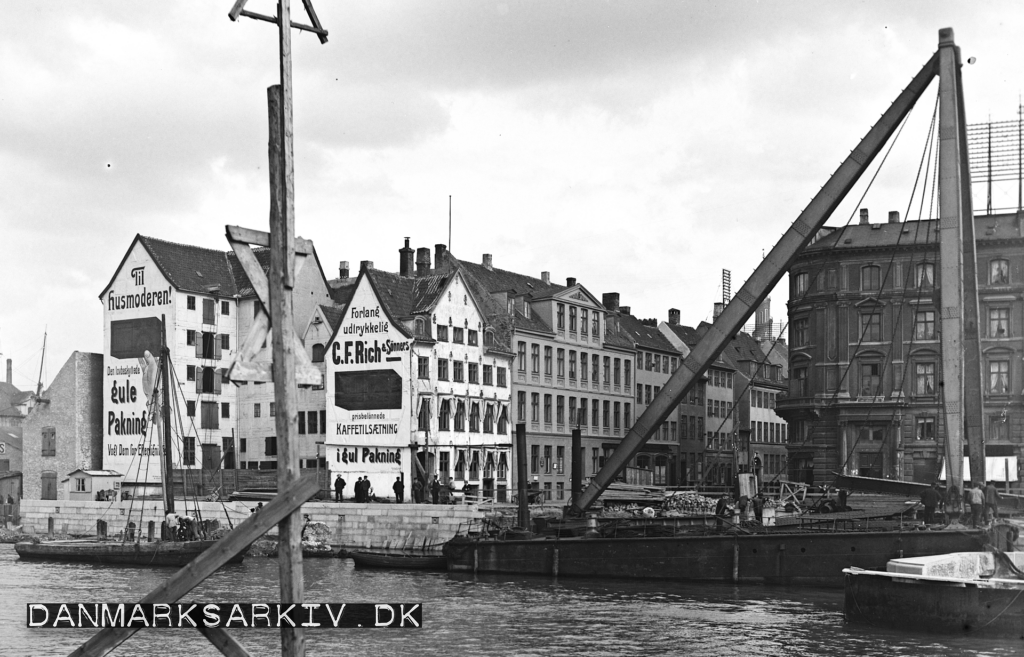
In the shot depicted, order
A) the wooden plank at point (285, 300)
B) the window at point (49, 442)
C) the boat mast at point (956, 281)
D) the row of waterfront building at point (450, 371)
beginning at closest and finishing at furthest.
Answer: the wooden plank at point (285, 300), the boat mast at point (956, 281), the row of waterfront building at point (450, 371), the window at point (49, 442)

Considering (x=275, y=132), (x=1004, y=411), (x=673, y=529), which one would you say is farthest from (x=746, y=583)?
(x=1004, y=411)

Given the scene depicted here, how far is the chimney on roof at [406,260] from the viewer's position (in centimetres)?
7800

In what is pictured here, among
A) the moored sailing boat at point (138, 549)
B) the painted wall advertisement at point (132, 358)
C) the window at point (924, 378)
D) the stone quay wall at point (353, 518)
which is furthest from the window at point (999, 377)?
the painted wall advertisement at point (132, 358)

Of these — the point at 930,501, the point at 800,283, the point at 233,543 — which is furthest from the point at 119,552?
the point at 800,283

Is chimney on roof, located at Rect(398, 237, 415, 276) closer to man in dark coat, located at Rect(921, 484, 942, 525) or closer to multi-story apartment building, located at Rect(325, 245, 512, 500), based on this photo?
multi-story apartment building, located at Rect(325, 245, 512, 500)

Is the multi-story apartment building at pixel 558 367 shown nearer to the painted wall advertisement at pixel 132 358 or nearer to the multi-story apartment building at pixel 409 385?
the multi-story apartment building at pixel 409 385

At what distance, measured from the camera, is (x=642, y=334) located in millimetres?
99500

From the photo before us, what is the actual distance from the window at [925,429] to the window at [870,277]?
861 cm

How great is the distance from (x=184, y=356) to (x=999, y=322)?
48.2 m

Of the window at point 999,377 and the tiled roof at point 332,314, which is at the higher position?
the tiled roof at point 332,314

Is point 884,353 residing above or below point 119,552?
above

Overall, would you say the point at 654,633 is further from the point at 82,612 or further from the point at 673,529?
the point at 82,612

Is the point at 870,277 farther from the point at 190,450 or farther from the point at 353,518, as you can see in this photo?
the point at 190,450

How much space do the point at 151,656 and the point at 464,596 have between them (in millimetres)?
12551
